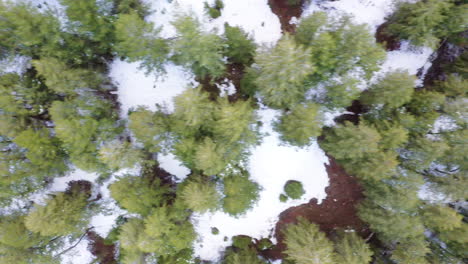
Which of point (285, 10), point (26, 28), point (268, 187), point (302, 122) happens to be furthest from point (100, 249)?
point (285, 10)

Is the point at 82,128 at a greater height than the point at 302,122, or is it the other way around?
the point at 302,122

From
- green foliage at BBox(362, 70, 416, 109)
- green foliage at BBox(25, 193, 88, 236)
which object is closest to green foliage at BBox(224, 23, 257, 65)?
green foliage at BBox(362, 70, 416, 109)

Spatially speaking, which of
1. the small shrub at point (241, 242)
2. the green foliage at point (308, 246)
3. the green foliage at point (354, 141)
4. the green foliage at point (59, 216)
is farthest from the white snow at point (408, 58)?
the green foliage at point (59, 216)

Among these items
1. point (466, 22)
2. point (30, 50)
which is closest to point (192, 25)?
point (30, 50)

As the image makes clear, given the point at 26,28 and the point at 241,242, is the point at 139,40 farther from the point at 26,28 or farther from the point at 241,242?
the point at 241,242

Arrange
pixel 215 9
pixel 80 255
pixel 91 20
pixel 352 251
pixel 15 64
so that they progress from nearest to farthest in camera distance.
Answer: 1. pixel 91 20
2. pixel 15 64
3. pixel 352 251
4. pixel 215 9
5. pixel 80 255

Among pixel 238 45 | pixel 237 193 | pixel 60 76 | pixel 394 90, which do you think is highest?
pixel 238 45

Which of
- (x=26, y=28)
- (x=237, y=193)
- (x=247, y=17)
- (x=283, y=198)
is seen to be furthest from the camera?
(x=283, y=198)
